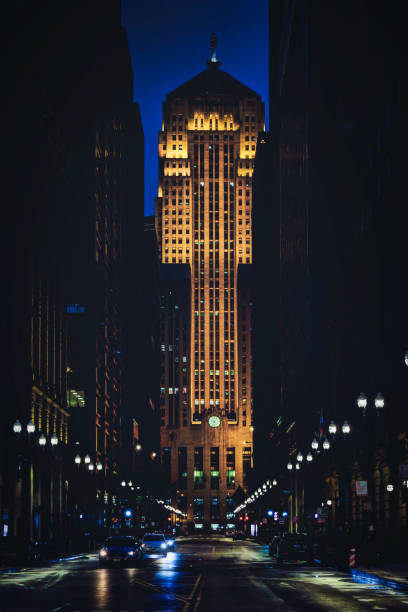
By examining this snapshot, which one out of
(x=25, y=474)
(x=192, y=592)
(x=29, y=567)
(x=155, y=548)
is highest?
(x=25, y=474)

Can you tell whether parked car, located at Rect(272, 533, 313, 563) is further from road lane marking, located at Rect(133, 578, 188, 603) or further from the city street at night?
road lane marking, located at Rect(133, 578, 188, 603)

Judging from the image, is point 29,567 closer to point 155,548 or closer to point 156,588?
point 155,548

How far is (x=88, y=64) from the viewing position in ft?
536

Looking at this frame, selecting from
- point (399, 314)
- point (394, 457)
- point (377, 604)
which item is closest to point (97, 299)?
point (399, 314)

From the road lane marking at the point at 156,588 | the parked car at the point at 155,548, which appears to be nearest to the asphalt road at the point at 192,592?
the road lane marking at the point at 156,588

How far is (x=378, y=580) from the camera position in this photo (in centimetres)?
3759

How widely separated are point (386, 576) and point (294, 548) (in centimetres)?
1950

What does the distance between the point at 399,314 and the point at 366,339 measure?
40.9 ft

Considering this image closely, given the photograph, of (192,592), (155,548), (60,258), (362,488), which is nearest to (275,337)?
(60,258)

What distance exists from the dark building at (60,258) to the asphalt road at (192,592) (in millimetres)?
15023

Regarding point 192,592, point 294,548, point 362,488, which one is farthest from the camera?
point 294,548

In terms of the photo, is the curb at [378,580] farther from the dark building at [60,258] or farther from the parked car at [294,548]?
the dark building at [60,258]

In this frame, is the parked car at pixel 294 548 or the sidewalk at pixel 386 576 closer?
the sidewalk at pixel 386 576

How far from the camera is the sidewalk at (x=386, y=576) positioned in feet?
113
